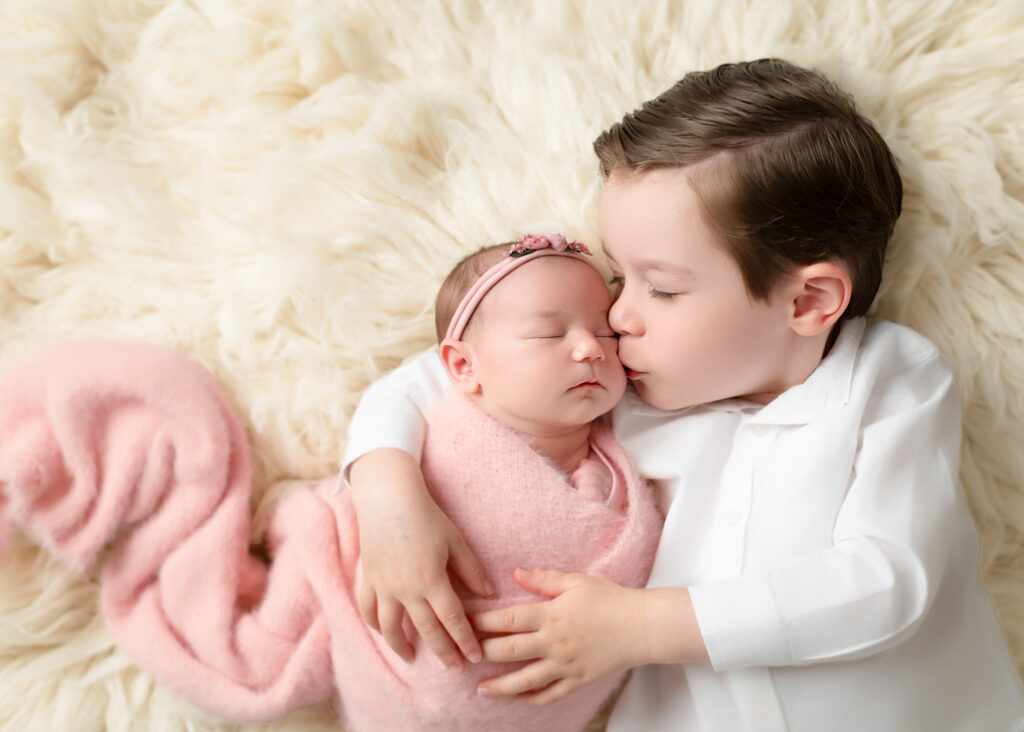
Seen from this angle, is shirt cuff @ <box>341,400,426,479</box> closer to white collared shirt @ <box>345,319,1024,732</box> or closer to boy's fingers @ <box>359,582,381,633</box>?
white collared shirt @ <box>345,319,1024,732</box>

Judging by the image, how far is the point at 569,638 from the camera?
1.22 m

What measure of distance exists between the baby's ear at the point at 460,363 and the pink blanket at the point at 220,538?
59 millimetres

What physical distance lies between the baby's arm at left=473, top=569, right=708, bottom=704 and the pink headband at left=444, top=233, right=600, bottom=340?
443 millimetres

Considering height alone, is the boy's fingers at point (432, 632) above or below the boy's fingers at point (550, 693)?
above

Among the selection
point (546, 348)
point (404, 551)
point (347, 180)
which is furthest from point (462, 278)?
point (404, 551)

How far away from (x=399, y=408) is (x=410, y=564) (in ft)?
0.90

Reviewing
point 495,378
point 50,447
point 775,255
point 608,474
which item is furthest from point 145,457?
point 775,255

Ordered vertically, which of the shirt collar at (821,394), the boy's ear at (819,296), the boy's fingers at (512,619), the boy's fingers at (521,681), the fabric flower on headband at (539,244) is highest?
the fabric flower on headband at (539,244)

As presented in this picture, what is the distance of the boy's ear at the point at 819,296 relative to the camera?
1231mm

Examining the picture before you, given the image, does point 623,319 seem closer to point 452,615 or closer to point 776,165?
point 776,165

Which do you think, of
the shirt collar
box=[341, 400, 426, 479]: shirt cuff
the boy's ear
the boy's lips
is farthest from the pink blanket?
the boy's ear

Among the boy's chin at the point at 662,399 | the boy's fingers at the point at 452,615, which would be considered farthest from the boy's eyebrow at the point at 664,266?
the boy's fingers at the point at 452,615

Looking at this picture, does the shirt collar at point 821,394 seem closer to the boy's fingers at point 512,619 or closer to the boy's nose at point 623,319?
the boy's nose at point 623,319

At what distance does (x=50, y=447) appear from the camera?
1337mm
